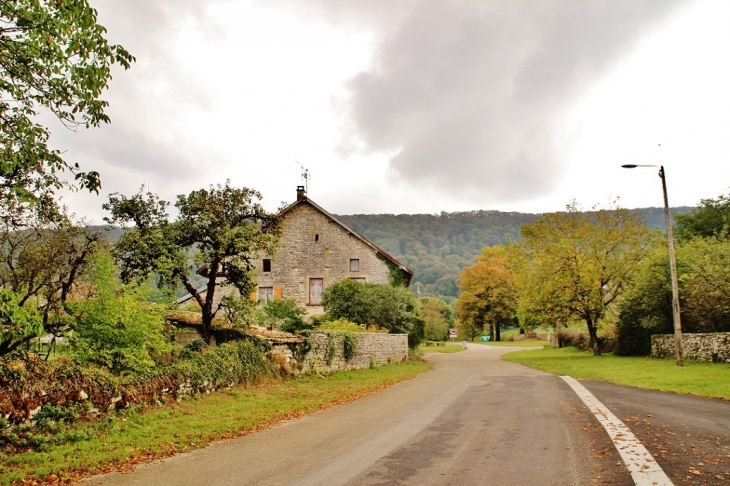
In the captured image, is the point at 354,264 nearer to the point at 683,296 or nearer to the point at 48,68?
the point at 683,296

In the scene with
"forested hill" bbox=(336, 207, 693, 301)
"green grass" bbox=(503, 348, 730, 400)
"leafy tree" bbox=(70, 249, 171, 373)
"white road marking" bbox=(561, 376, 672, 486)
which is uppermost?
"forested hill" bbox=(336, 207, 693, 301)

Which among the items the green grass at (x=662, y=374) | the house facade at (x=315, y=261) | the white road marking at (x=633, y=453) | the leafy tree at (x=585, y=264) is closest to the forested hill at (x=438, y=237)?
the house facade at (x=315, y=261)

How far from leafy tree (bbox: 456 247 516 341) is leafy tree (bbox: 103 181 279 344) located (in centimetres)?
5396

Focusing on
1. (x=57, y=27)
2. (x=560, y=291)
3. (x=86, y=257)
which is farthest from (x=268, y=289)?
(x=57, y=27)

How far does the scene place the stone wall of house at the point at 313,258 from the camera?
115ft

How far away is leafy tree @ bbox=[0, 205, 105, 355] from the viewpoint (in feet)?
35.6

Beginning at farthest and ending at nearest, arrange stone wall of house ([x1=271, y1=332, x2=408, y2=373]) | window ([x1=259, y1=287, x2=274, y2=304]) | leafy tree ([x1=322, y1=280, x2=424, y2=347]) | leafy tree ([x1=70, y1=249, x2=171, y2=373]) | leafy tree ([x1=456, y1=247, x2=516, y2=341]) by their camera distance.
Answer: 1. leafy tree ([x1=456, y1=247, x2=516, y2=341])
2. window ([x1=259, y1=287, x2=274, y2=304])
3. leafy tree ([x1=322, y1=280, x2=424, y2=347])
4. stone wall of house ([x1=271, y1=332, x2=408, y2=373])
5. leafy tree ([x1=70, y1=249, x2=171, y2=373])

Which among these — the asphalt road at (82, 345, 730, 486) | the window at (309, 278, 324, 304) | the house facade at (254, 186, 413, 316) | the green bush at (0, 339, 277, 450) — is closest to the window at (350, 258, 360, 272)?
the house facade at (254, 186, 413, 316)

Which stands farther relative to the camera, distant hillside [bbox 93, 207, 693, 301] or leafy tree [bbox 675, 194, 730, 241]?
distant hillside [bbox 93, 207, 693, 301]

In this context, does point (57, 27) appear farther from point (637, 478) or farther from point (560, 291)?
point (560, 291)

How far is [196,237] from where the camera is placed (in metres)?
16.3

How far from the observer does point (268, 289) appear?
3572 cm

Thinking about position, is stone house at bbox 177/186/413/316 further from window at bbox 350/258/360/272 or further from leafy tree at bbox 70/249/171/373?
leafy tree at bbox 70/249/171/373

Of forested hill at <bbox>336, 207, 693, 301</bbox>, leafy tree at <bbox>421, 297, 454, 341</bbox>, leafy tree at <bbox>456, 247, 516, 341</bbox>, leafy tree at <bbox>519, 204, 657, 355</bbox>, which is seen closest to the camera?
leafy tree at <bbox>519, 204, 657, 355</bbox>
